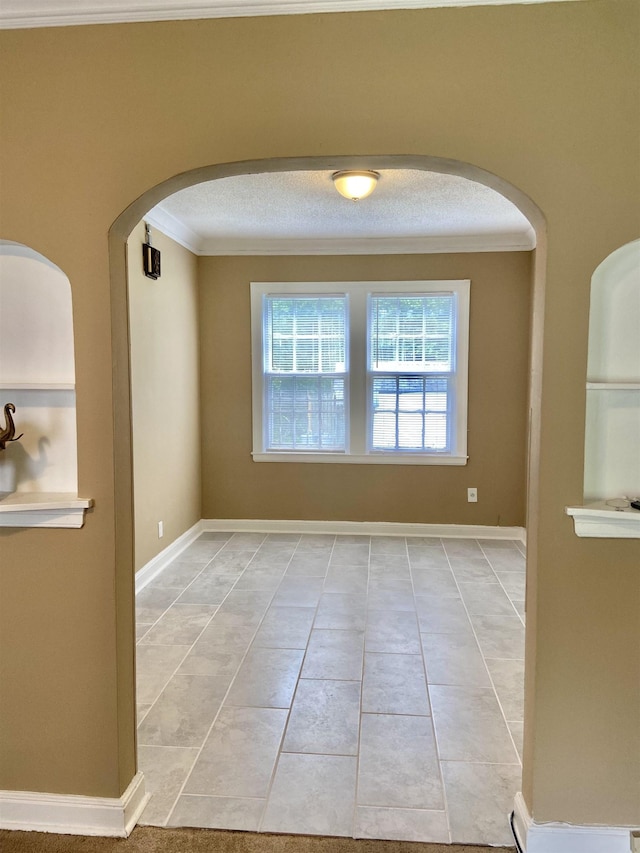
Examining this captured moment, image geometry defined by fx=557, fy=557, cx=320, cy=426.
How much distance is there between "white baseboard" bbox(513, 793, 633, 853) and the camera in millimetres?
1697

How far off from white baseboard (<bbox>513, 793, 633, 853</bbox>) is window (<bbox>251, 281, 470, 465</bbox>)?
3554mm

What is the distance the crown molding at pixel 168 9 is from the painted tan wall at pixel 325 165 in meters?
0.02

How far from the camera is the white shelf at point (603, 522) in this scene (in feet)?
5.31

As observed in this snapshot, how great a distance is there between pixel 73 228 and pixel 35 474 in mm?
819

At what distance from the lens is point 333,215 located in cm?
429

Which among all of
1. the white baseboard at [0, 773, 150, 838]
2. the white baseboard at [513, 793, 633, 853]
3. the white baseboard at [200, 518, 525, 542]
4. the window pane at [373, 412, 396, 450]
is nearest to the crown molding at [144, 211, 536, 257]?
the window pane at [373, 412, 396, 450]

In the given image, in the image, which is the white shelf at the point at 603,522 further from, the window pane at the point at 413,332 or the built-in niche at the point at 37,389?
the window pane at the point at 413,332

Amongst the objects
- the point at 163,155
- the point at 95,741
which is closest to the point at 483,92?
the point at 163,155

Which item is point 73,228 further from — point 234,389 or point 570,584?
point 234,389

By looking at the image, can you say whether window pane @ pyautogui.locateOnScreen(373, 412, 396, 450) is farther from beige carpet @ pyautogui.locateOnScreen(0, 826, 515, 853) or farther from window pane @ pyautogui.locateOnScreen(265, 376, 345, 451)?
beige carpet @ pyautogui.locateOnScreen(0, 826, 515, 853)

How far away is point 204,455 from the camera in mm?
5363

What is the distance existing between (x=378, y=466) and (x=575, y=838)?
3.62m

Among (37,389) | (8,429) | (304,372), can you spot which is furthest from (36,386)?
(304,372)

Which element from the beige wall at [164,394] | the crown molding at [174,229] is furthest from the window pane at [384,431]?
the crown molding at [174,229]
